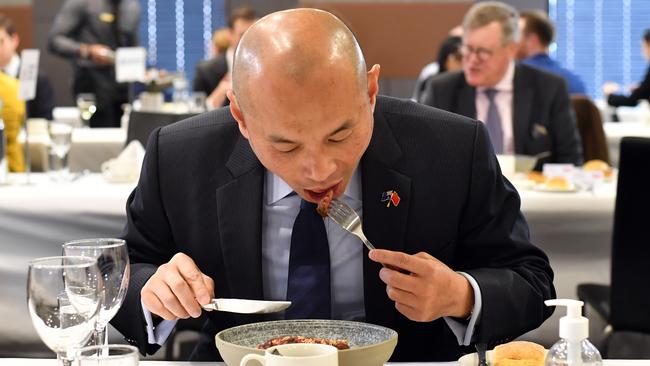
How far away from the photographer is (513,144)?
16.1 feet

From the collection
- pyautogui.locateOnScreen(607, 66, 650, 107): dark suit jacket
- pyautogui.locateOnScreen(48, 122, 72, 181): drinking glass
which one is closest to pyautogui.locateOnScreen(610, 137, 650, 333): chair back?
pyautogui.locateOnScreen(48, 122, 72, 181): drinking glass

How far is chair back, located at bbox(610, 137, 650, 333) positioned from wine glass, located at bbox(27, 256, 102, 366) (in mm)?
1901

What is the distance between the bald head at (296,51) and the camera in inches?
63.2

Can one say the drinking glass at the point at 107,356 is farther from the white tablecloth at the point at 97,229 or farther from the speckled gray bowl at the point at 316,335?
the white tablecloth at the point at 97,229

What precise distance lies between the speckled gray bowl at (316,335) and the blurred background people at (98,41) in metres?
7.11

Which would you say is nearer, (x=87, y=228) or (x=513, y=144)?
(x=87, y=228)

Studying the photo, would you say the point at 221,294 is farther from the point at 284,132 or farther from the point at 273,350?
the point at 273,350

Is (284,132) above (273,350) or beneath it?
above

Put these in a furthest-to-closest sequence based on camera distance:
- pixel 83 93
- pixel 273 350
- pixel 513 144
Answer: pixel 83 93, pixel 513 144, pixel 273 350

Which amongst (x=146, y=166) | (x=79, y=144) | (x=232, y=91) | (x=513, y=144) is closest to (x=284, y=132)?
(x=232, y=91)

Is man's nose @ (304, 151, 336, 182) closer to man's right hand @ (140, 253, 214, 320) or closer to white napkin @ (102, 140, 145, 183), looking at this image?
man's right hand @ (140, 253, 214, 320)

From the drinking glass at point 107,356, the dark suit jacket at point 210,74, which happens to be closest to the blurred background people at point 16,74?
the dark suit jacket at point 210,74

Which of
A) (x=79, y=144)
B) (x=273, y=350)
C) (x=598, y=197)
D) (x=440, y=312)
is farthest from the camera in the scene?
(x=79, y=144)

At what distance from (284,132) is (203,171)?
0.45 m
